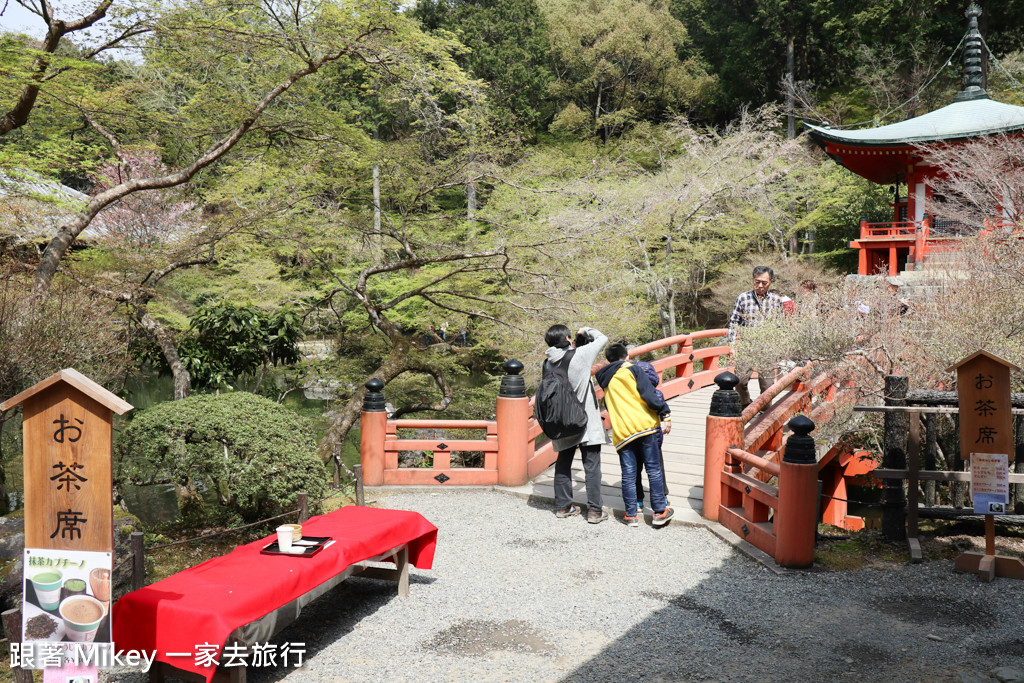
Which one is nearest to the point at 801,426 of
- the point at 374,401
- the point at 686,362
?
the point at 374,401

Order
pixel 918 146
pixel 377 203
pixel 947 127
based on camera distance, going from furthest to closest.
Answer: pixel 947 127 < pixel 918 146 < pixel 377 203

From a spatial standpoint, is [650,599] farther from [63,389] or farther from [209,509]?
[209,509]

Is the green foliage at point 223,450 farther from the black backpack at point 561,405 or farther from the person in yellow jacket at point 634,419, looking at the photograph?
the person in yellow jacket at point 634,419

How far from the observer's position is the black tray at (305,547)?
4.07 metres

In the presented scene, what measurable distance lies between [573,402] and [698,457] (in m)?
3.07

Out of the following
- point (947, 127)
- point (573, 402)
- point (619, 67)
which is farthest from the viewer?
point (619, 67)

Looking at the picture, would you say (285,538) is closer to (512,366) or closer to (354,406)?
(512,366)

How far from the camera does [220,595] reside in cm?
349

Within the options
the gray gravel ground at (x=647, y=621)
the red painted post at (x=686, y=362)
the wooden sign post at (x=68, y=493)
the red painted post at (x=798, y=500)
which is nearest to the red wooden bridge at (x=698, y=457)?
the red painted post at (x=798, y=500)

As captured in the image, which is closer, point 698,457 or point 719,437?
point 719,437

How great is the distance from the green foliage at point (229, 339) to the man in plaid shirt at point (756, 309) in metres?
7.35

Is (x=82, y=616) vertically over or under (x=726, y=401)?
under

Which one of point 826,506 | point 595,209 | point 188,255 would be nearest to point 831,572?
point 826,506

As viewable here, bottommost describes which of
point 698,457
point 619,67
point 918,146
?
point 698,457
